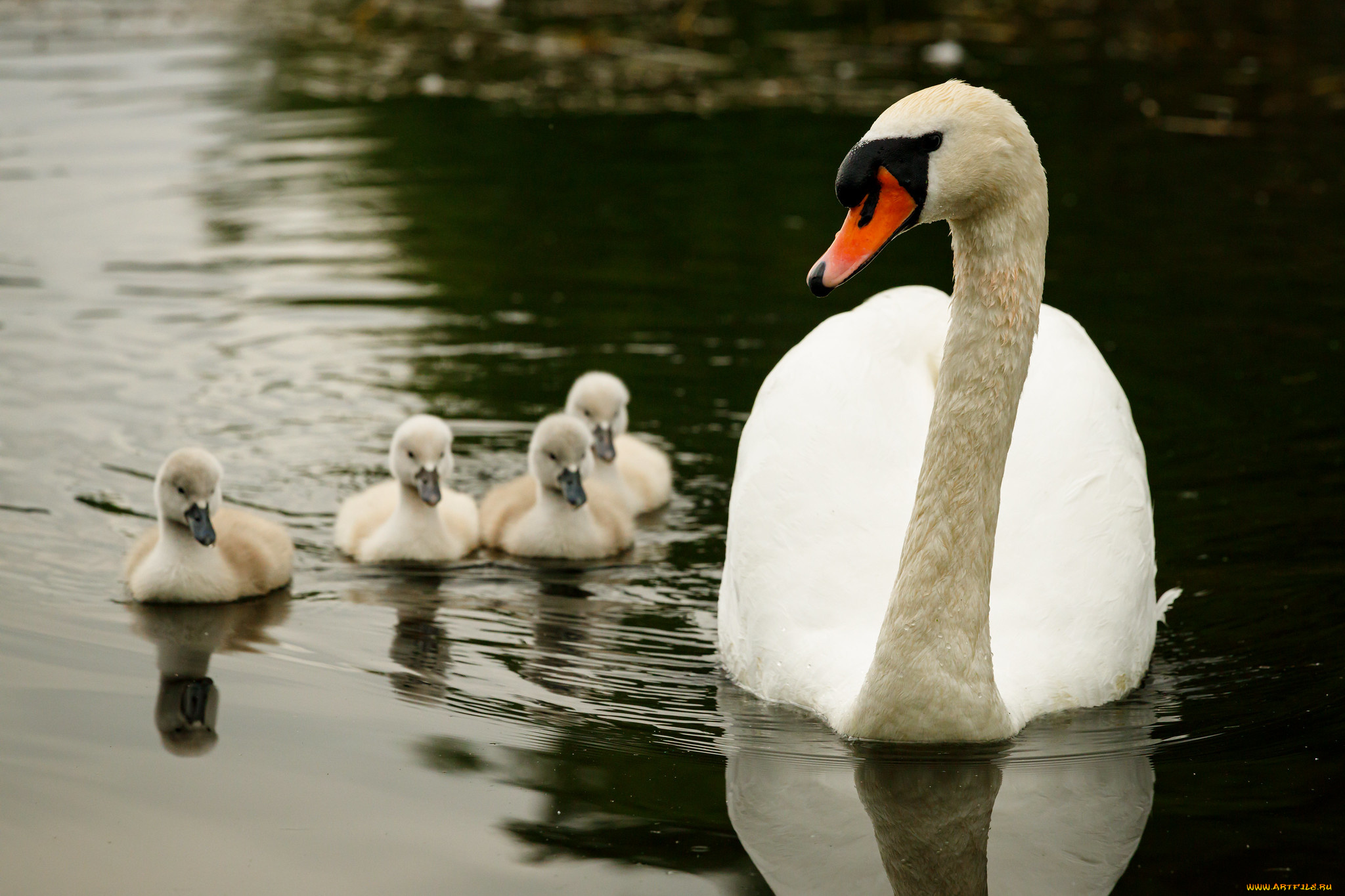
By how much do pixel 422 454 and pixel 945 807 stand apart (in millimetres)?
3198

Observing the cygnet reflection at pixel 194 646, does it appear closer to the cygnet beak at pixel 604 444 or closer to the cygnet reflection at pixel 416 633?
the cygnet reflection at pixel 416 633

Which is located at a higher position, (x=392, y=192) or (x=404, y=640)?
(x=392, y=192)

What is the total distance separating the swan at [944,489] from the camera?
4.48 meters

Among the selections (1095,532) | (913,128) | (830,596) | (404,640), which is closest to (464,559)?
(404,640)

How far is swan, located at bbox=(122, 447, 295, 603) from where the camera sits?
645cm

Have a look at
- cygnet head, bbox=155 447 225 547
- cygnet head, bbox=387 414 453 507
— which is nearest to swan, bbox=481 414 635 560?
cygnet head, bbox=387 414 453 507

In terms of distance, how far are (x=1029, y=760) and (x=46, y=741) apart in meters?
2.83

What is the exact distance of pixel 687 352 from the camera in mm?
9508

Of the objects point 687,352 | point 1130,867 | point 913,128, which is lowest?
point 1130,867

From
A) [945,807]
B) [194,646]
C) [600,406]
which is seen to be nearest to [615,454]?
[600,406]

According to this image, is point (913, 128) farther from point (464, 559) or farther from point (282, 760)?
point (464, 559)

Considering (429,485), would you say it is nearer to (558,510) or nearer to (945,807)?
(558,510)

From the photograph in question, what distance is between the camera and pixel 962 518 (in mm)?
4730

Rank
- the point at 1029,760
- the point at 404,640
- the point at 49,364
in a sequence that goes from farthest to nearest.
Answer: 1. the point at 49,364
2. the point at 404,640
3. the point at 1029,760
